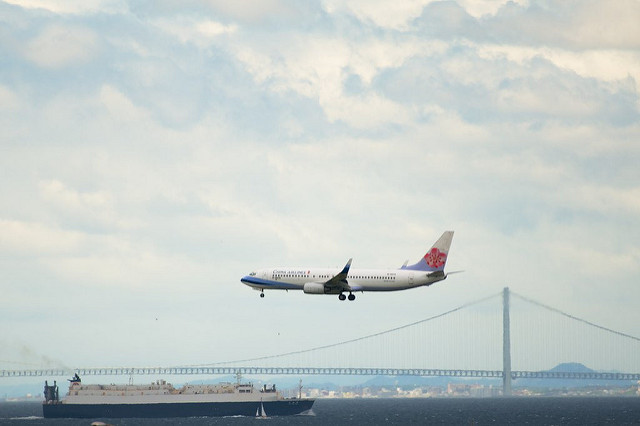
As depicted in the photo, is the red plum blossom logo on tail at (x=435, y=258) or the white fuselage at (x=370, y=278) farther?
the red plum blossom logo on tail at (x=435, y=258)

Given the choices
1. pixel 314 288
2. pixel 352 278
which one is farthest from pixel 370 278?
pixel 314 288

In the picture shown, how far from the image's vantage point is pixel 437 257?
147m

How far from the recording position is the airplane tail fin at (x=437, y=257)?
14538 centimetres

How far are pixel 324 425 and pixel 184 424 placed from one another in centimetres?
2653

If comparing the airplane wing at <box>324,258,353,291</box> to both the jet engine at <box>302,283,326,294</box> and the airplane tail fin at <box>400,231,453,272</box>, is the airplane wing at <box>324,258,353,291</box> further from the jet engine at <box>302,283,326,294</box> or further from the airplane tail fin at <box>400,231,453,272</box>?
the airplane tail fin at <box>400,231,453,272</box>

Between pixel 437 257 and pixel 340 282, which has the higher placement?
pixel 437 257

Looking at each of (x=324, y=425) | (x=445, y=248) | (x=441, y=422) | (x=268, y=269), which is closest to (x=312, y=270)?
(x=268, y=269)

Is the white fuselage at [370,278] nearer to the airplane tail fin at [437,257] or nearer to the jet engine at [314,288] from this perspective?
the jet engine at [314,288]

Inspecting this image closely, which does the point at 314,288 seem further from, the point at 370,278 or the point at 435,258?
the point at 435,258

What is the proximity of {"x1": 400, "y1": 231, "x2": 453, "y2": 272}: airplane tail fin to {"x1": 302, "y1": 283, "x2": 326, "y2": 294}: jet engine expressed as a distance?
509 inches

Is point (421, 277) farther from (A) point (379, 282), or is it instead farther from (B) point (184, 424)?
(B) point (184, 424)

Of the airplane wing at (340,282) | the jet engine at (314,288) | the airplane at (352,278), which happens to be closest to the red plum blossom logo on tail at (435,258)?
the airplane at (352,278)

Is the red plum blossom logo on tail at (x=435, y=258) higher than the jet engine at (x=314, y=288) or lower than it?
higher

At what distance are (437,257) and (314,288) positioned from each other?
19.0m
